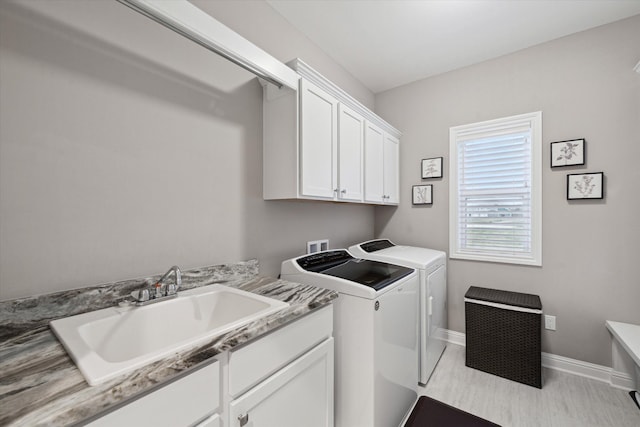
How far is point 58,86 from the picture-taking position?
1.04 metres

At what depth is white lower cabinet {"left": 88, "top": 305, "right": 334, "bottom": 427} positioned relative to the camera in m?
0.71

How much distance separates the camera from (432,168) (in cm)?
290

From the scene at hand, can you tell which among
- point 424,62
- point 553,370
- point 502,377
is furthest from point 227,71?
point 553,370

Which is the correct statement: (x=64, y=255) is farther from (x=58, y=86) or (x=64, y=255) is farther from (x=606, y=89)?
(x=606, y=89)

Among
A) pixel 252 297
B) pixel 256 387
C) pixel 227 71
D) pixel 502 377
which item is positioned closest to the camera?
pixel 256 387

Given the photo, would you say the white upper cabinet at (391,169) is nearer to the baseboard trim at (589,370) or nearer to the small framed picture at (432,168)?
the small framed picture at (432,168)

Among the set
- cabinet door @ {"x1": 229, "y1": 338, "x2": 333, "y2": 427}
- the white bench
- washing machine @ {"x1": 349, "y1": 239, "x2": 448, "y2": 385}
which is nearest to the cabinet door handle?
cabinet door @ {"x1": 229, "y1": 338, "x2": 333, "y2": 427}

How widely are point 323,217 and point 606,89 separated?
7.98 feet

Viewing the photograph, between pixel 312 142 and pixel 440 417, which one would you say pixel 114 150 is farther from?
pixel 440 417

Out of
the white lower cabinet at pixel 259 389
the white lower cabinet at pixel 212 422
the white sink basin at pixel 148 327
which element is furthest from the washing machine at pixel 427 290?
the white lower cabinet at pixel 212 422

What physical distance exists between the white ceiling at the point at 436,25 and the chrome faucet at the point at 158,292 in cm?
190

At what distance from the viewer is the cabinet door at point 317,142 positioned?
1.70 meters

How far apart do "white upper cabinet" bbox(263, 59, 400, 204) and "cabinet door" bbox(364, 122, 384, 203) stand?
85 millimetres

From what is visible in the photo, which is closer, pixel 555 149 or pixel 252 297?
pixel 252 297
